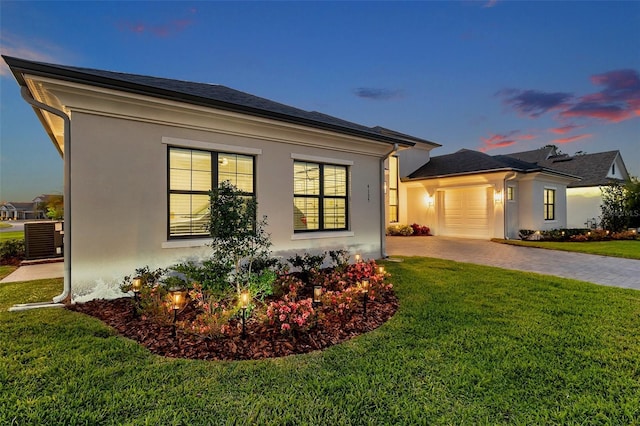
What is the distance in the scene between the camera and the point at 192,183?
594 cm

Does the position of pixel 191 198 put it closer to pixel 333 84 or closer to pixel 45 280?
pixel 45 280

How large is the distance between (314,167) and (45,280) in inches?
270

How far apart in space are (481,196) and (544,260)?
650 centimetres

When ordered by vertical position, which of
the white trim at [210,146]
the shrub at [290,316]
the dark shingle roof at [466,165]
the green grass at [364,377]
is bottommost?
the green grass at [364,377]

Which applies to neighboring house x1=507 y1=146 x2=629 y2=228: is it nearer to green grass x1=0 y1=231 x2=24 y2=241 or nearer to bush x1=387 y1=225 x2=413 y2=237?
bush x1=387 y1=225 x2=413 y2=237

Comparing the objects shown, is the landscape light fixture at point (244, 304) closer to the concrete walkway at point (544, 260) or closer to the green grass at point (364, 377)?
the green grass at point (364, 377)

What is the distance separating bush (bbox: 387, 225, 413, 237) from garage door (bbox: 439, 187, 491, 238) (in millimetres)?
2063

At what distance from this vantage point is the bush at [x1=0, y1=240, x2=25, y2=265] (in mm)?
9312

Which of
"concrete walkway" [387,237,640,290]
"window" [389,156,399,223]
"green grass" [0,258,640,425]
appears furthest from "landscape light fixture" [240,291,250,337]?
"window" [389,156,399,223]

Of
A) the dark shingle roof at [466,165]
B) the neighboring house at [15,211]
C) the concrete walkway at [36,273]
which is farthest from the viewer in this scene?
the neighboring house at [15,211]

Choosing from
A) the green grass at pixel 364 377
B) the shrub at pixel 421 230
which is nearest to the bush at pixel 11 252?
the green grass at pixel 364 377

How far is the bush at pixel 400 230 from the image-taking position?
1667cm

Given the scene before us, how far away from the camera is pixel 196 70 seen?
15000 mm

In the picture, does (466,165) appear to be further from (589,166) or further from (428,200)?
(589,166)
